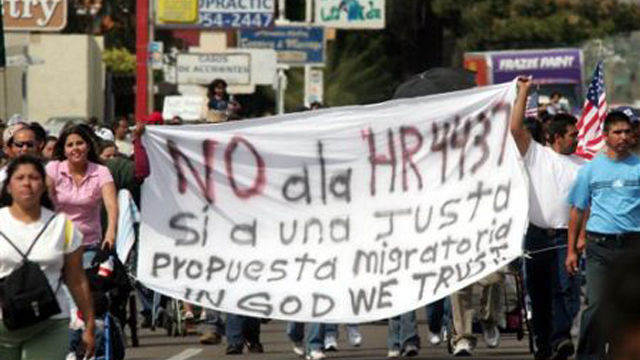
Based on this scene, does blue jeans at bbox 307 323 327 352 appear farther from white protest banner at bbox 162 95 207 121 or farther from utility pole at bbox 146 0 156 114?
white protest banner at bbox 162 95 207 121

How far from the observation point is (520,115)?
471 inches

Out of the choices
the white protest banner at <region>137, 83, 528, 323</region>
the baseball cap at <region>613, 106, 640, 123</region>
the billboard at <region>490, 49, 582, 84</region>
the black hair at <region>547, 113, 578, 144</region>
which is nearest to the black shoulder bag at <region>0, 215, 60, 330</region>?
the white protest banner at <region>137, 83, 528, 323</region>

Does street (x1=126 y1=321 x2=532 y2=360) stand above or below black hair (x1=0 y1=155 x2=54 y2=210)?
below

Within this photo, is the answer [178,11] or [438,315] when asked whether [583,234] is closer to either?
[438,315]

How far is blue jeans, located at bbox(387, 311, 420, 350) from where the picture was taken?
12.8 m

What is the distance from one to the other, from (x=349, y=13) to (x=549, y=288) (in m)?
27.6

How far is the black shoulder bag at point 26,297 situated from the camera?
7.76 metres

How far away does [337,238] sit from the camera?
1188cm

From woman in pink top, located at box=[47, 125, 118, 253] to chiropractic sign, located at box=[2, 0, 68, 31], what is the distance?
15.2 meters

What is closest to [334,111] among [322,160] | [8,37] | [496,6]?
[322,160]

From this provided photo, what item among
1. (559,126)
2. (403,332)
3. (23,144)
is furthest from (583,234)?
(23,144)

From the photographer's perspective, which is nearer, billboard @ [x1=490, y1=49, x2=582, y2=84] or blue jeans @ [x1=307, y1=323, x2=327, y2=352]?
blue jeans @ [x1=307, y1=323, x2=327, y2=352]

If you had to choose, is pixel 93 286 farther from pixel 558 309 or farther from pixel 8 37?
pixel 8 37

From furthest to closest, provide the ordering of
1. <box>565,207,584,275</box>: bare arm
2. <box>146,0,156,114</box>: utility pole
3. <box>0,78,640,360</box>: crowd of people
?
<box>146,0,156,114</box>: utility pole → <box>565,207,584,275</box>: bare arm → <box>0,78,640,360</box>: crowd of people
